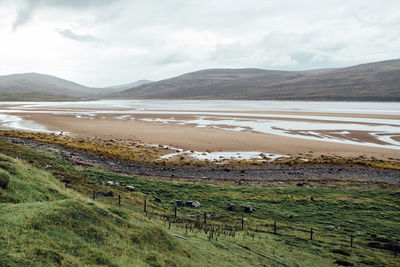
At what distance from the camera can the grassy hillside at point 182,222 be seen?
7953 millimetres

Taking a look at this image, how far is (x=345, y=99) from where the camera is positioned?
654ft

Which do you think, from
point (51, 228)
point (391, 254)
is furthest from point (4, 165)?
point (391, 254)

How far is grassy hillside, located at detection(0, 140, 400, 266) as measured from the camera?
7953mm

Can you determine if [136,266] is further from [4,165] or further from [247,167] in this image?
[247,167]

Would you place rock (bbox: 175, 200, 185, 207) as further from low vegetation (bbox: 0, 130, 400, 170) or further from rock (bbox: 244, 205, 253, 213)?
low vegetation (bbox: 0, 130, 400, 170)

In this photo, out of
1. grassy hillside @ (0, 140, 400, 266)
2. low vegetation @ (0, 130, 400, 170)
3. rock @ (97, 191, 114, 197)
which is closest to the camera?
grassy hillside @ (0, 140, 400, 266)

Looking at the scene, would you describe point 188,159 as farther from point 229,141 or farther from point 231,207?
point 231,207

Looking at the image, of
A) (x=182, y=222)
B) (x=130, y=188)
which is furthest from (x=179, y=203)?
(x=182, y=222)

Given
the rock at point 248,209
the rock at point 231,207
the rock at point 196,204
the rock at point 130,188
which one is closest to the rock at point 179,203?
the rock at point 196,204

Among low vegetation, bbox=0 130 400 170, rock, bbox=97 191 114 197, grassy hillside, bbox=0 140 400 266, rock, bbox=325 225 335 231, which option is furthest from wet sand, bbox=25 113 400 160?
rock, bbox=97 191 114 197

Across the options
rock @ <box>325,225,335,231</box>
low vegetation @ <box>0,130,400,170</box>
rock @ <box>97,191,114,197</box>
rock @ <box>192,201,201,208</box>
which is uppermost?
rock @ <box>97,191,114,197</box>

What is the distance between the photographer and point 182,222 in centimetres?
1697

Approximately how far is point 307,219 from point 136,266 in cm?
1636

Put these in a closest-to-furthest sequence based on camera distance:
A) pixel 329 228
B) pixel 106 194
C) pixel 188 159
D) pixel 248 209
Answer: pixel 329 228
pixel 106 194
pixel 248 209
pixel 188 159
